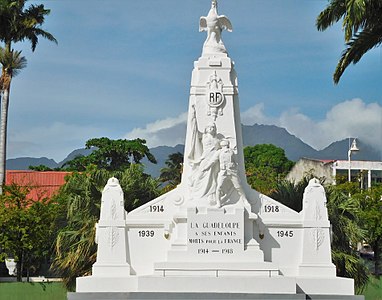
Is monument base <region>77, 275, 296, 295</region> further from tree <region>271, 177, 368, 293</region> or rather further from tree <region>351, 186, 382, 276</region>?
tree <region>351, 186, 382, 276</region>

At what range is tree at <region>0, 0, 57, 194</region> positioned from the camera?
117ft

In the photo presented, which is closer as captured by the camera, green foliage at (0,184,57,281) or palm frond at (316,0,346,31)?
palm frond at (316,0,346,31)

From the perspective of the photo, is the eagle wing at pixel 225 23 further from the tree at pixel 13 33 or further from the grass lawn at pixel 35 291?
the tree at pixel 13 33

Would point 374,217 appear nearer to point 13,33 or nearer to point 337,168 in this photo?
point 13,33

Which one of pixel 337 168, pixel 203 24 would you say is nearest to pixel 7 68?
pixel 203 24

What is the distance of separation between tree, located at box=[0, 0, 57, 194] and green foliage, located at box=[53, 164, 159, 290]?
914 centimetres

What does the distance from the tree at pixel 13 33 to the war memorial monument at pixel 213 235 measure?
49.2 feet

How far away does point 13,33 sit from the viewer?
121ft

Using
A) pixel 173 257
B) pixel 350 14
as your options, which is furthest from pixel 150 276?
pixel 350 14

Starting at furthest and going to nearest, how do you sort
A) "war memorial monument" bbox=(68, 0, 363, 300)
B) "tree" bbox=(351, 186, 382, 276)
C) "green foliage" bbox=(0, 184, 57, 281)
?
"tree" bbox=(351, 186, 382, 276) < "green foliage" bbox=(0, 184, 57, 281) < "war memorial monument" bbox=(68, 0, 363, 300)

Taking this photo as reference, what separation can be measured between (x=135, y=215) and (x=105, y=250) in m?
1.28

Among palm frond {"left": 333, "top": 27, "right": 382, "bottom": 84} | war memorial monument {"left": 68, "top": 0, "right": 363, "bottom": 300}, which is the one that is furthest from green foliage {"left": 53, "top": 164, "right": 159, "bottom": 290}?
palm frond {"left": 333, "top": 27, "right": 382, "bottom": 84}

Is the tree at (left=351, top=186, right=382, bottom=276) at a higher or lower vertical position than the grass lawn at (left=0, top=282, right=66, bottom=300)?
higher

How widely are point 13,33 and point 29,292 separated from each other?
15234mm
